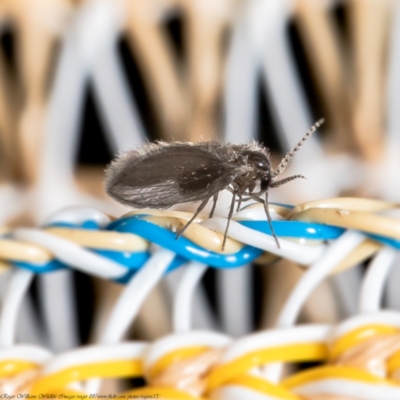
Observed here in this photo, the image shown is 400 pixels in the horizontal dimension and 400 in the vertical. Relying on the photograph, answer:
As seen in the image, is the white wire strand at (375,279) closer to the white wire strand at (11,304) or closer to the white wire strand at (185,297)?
the white wire strand at (185,297)

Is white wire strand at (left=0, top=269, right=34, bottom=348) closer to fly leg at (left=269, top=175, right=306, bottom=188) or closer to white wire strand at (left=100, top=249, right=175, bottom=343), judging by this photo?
white wire strand at (left=100, top=249, right=175, bottom=343)

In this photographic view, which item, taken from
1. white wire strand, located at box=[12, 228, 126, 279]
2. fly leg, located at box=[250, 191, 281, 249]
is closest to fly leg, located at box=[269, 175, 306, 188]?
fly leg, located at box=[250, 191, 281, 249]

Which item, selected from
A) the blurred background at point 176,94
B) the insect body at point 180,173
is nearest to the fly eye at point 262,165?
the insect body at point 180,173

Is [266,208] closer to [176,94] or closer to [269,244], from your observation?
[269,244]

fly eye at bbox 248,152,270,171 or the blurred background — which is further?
the blurred background

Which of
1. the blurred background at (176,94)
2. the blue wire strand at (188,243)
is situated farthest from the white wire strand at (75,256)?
the blurred background at (176,94)

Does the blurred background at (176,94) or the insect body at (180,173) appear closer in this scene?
the insect body at (180,173)

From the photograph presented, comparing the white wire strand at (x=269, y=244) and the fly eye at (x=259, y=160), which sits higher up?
the fly eye at (x=259, y=160)

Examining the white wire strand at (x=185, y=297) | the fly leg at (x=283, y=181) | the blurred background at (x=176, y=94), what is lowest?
the white wire strand at (x=185, y=297)
